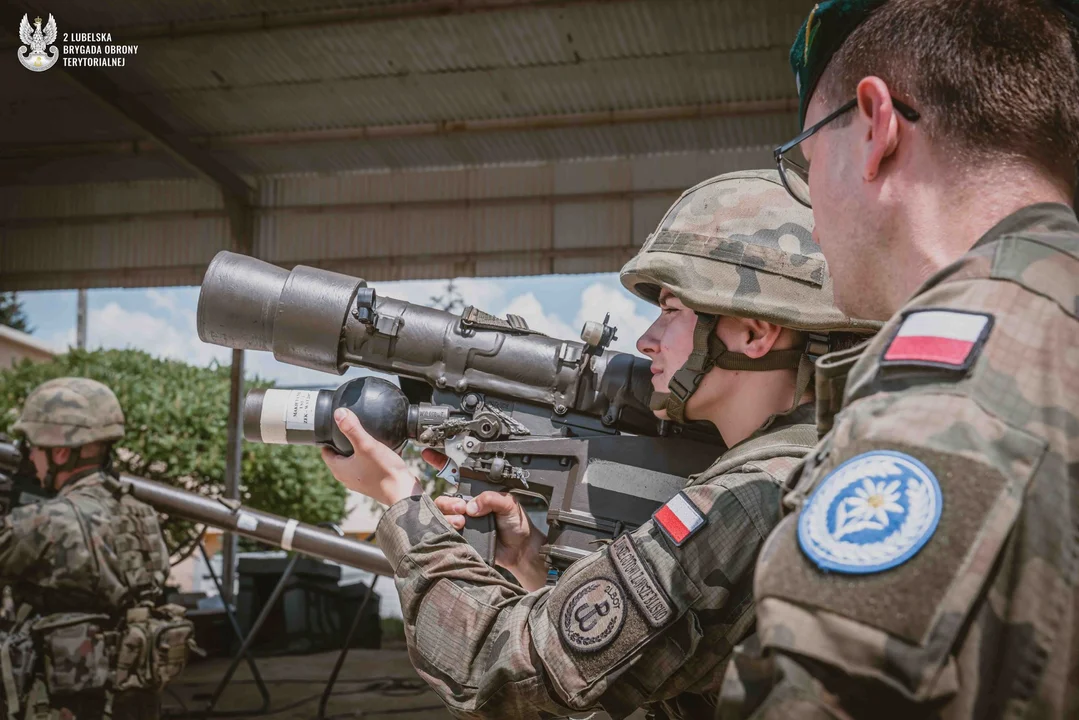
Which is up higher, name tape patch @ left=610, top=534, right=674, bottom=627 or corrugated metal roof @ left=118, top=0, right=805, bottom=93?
corrugated metal roof @ left=118, top=0, right=805, bottom=93

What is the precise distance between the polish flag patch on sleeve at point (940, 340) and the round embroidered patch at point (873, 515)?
0.35 feet

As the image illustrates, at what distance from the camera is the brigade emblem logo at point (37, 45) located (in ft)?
23.6

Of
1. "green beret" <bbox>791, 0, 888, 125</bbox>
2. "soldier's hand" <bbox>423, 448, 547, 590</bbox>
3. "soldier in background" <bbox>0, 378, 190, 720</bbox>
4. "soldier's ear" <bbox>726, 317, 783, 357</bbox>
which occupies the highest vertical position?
"green beret" <bbox>791, 0, 888, 125</bbox>

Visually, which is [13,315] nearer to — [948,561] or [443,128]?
[443,128]

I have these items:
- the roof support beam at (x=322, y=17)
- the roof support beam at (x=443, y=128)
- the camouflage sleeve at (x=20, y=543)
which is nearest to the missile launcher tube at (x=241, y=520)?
the camouflage sleeve at (x=20, y=543)

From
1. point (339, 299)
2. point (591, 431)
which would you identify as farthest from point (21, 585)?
point (591, 431)

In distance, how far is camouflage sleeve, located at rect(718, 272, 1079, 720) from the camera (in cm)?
80

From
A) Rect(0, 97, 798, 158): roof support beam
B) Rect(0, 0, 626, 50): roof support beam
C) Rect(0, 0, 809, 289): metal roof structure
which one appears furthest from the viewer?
Rect(0, 97, 798, 158): roof support beam

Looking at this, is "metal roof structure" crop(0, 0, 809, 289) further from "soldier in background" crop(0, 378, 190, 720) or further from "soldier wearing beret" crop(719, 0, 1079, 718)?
"soldier wearing beret" crop(719, 0, 1079, 718)

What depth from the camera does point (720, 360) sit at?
2.00m

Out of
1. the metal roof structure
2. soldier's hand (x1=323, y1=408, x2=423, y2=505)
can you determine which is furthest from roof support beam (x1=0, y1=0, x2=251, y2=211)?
soldier's hand (x1=323, y1=408, x2=423, y2=505)

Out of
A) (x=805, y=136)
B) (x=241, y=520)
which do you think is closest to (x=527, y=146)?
(x=241, y=520)

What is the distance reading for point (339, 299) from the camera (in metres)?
2.41

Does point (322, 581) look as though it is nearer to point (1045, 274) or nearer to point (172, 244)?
point (172, 244)
